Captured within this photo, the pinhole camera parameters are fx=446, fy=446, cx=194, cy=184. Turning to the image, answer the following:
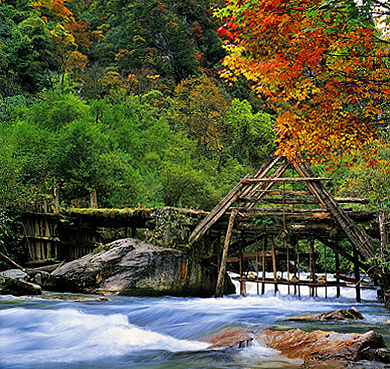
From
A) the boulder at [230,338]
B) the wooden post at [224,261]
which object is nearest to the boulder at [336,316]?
the boulder at [230,338]

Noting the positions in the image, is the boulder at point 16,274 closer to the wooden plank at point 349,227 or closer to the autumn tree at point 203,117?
the wooden plank at point 349,227

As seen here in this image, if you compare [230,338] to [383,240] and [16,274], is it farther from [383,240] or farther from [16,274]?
[16,274]

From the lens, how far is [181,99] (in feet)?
135

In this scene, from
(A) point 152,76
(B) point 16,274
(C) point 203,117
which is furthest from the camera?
(A) point 152,76

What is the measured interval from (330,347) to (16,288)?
10.3m

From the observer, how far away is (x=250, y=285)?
25625mm

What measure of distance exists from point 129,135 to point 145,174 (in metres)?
4.06

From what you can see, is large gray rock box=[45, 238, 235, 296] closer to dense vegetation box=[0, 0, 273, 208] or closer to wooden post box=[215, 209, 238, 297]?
wooden post box=[215, 209, 238, 297]

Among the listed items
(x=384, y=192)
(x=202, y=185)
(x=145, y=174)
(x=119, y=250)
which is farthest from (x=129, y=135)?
(x=384, y=192)

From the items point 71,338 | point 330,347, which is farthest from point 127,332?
point 330,347

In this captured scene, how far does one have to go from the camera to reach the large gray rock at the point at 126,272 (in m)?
15.6

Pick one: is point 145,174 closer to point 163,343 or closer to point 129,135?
point 129,135

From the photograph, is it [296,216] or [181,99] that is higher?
[181,99]

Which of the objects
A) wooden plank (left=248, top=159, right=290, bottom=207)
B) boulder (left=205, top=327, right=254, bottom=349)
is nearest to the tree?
boulder (left=205, top=327, right=254, bottom=349)
